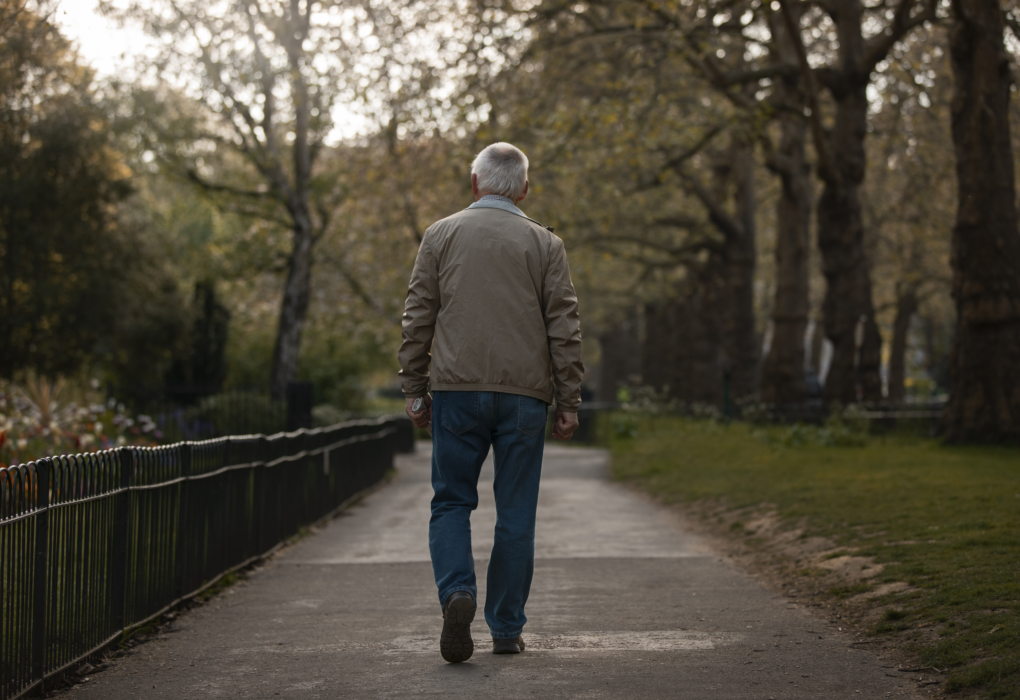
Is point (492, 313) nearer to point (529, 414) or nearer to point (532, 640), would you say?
point (529, 414)

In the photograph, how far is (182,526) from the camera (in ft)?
21.8

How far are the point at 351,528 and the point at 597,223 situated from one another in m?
15.5

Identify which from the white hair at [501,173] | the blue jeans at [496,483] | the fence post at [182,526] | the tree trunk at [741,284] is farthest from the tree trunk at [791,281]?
the blue jeans at [496,483]

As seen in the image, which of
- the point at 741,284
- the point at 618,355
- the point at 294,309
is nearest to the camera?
the point at 294,309

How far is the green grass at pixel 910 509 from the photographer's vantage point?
487 cm

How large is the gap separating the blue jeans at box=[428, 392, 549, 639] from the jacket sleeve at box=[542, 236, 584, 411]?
126 millimetres

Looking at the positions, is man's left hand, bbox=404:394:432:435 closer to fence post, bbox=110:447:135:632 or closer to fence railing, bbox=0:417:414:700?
fence railing, bbox=0:417:414:700

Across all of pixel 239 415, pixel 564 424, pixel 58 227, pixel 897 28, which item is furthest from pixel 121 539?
pixel 58 227

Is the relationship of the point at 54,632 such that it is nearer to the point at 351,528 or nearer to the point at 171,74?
the point at 351,528

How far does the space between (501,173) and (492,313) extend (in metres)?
0.69

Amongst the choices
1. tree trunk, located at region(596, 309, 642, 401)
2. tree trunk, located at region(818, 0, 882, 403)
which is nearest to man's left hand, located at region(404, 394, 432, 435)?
tree trunk, located at region(818, 0, 882, 403)

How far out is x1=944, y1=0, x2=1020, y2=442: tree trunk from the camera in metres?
13.5

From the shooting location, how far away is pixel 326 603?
6.73m

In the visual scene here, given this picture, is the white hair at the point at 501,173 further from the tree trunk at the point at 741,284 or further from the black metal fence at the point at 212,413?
the tree trunk at the point at 741,284
